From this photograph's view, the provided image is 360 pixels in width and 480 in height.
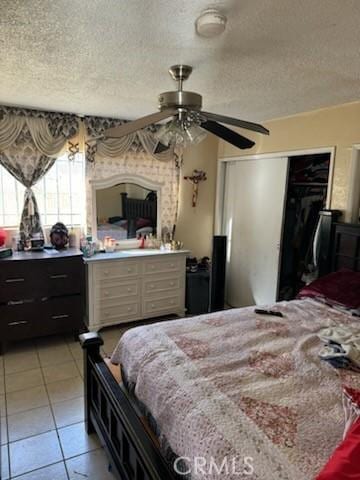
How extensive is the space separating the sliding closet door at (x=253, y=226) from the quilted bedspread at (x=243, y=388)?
5.08 feet

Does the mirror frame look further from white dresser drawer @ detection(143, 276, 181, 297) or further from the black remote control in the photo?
the black remote control

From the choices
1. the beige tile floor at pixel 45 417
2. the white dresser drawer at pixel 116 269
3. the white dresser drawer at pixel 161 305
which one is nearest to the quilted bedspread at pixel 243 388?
the beige tile floor at pixel 45 417

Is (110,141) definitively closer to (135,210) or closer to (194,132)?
(135,210)

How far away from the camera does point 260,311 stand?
242 centimetres

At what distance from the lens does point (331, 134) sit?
3.04m

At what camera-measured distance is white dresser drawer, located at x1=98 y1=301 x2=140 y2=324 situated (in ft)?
11.8

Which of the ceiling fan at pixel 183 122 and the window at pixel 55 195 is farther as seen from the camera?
the window at pixel 55 195

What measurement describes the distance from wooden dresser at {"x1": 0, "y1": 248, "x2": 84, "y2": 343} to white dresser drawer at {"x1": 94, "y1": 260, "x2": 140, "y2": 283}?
21 centimetres

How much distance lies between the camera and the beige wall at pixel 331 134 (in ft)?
9.48

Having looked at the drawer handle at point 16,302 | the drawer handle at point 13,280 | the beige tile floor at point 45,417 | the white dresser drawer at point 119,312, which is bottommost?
the beige tile floor at point 45,417

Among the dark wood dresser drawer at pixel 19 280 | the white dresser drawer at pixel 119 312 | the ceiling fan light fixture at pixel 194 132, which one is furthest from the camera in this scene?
the white dresser drawer at pixel 119 312

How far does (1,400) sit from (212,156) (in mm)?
3513

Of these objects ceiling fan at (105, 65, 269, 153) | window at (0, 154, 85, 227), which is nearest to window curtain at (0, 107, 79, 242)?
window at (0, 154, 85, 227)

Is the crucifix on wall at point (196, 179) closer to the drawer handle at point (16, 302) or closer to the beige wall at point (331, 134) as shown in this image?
the beige wall at point (331, 134)
